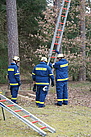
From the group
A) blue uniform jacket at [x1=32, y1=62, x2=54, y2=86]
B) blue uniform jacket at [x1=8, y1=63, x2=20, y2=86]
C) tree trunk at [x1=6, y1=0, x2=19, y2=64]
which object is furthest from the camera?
tree trunk at [x1=6, y1=0, x2=19, y2=64]

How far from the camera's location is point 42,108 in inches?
385

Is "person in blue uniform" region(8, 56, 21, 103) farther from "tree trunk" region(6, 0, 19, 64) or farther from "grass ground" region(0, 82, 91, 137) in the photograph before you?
"tree trunk" region(6, 0, 19, 64)

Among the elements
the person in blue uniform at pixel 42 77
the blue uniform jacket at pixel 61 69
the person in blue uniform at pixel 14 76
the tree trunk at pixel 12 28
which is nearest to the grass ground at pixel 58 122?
the person in blue uniform at pixel 42 77

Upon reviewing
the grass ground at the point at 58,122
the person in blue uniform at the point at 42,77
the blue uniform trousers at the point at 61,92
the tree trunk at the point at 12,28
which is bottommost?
the grass ground at the point at 58,122

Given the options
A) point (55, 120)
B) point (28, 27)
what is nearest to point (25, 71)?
point (28, 27)

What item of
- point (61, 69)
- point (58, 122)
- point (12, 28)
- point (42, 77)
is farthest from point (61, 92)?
point (12, 28)

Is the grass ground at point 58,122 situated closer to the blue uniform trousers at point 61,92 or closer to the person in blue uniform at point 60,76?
the blue uniform trousers at point 61,92

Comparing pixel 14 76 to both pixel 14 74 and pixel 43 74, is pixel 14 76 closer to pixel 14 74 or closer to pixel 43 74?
pixel 14 74

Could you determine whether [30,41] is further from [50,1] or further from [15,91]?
[15,91]

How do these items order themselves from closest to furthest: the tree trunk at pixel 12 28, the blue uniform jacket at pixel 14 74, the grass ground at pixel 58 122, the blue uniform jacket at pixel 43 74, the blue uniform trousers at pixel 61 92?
the grass ground at pixel 58 122 < the blue uniform jacket at pixel 43 74 < the blue uniform jacket at pixel 14 74 < the blue uniform trousers at pixel 61 92 < the tree trunk at pixel 12 28

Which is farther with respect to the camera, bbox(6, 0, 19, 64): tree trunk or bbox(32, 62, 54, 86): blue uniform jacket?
bbox(6, 0, 19, 64): tree trunk

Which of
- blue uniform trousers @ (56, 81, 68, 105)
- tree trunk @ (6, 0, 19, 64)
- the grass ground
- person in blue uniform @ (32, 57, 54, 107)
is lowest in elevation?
the grass ground

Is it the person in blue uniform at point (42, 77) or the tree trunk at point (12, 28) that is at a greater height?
the tree trunk at point (12, 28)

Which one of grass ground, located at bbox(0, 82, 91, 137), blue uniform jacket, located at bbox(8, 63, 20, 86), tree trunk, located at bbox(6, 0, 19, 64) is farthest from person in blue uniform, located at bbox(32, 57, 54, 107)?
tree trunk, located at bbox(6, 0, 19, 64)
